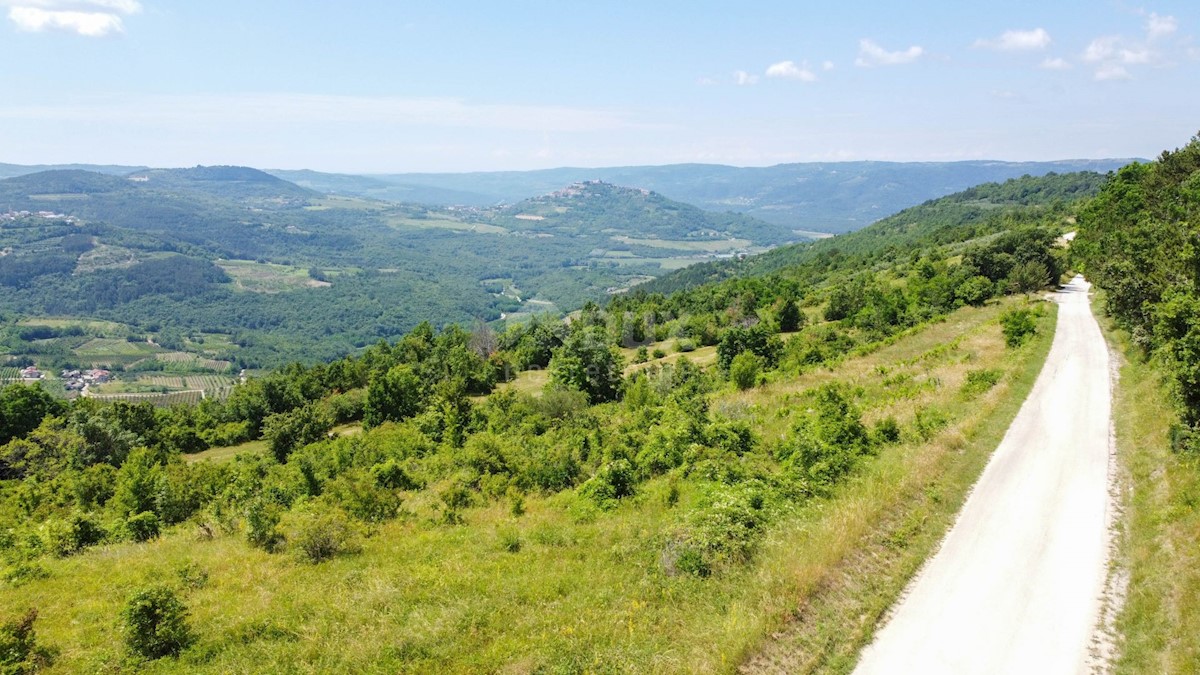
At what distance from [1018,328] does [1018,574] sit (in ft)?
108

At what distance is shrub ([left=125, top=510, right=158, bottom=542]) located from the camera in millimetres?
24403

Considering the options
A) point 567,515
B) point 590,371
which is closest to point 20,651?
point 567,515

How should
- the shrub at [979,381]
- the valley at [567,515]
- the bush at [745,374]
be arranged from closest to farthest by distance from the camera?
the valley at [567,515] → the shrub at [979,381] → the bush at [745,374]

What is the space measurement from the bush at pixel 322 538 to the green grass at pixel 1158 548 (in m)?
18.7

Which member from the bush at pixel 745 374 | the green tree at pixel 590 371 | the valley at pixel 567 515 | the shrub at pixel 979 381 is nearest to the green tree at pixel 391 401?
the valley at pixel 567 515

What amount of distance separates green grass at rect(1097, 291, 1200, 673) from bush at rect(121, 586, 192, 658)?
18.2 metres

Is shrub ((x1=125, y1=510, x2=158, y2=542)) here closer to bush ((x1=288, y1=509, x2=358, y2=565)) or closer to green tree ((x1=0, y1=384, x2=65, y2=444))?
bush ((x1=288, y1=509, x2=358, y2=565))

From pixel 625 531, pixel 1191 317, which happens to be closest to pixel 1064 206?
pixel 1191 317

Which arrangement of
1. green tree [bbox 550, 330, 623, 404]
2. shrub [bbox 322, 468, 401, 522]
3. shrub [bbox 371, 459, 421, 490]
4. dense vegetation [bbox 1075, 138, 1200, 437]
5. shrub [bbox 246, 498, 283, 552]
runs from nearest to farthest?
dense vegetation [bbox 1075, 138, 1200, 437] → shrub [bbox 246, 498, 283, 552] → shrub [bbox 322, 468, 401, 522] → shrub [bbox 371, 459, 421, 490] → green tree [bbox 550, 330, 623, 404]

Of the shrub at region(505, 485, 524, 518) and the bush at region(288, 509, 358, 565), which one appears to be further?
the shrub at region(505, 485, 524, 518)

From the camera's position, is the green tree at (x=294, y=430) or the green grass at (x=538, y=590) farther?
the green tree at (x=294, y=430)

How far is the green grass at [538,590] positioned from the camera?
37.9 ft

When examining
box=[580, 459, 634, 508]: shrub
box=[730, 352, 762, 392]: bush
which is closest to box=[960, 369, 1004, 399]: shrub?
box=[730, 352, 762, 392]: bush

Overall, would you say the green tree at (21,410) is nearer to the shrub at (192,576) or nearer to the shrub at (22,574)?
the shrub at (22,574)
